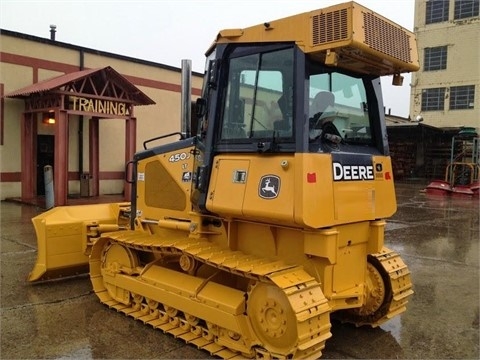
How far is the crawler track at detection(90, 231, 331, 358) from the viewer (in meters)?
3.54

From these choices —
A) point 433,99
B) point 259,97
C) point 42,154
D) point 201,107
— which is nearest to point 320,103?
point 259,97

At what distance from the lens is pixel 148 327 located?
4703 millimetres

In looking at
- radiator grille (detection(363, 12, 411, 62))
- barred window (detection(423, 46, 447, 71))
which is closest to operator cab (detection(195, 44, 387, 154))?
radiator grille (detection(363, 12, 411, 62))

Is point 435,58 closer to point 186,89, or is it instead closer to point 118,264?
point 186,89

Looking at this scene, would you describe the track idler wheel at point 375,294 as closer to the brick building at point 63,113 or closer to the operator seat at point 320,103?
the operator seat at point 320,103

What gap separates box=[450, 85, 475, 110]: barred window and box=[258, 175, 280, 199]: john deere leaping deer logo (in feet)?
101

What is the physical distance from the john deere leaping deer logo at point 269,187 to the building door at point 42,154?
13.0 metres

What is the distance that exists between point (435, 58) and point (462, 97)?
3.34 meters

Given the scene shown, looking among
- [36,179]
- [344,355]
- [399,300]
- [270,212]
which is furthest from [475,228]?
[36,179]

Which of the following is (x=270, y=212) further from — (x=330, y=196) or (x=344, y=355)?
(x=344, y=355)

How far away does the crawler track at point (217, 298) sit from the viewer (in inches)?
139

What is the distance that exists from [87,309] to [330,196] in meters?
3.06

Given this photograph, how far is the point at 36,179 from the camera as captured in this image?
1497 centimetres

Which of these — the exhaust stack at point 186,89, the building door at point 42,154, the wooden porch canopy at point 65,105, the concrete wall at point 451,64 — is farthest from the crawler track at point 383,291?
the concrete wall at point 451,64
